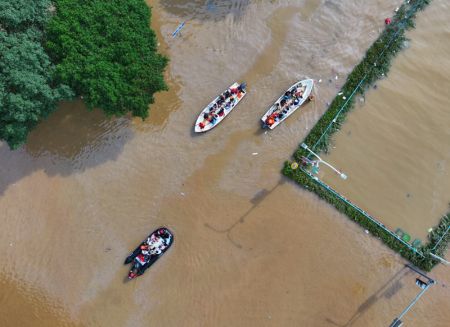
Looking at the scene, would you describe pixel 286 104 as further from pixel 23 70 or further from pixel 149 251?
pixel 23 70

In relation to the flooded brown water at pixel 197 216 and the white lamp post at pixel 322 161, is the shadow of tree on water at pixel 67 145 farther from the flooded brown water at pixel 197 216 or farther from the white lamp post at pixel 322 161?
the white lamp post at pixel 322 161

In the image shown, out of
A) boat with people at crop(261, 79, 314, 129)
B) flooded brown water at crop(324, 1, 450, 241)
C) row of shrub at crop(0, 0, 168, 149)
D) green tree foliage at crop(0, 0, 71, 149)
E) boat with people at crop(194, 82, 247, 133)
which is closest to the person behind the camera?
green tree foliage at crop(0, 0, 71, 149)

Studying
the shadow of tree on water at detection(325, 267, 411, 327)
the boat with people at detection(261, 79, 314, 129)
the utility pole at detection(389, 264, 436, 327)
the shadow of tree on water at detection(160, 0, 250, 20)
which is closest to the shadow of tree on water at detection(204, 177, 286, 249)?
the boat with people at detection(261, 79, 314, 129)

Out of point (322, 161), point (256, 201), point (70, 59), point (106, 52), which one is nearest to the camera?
point (70, 59)

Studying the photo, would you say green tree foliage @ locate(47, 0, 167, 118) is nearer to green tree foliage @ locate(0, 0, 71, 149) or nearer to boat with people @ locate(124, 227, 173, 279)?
green tree foliage @ locate(0, 0, 71, 149)

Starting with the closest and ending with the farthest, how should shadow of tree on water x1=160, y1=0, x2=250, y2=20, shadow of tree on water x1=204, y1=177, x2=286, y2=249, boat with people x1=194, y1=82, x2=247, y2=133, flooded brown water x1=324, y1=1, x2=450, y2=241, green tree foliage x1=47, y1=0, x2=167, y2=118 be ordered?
1. green tree foliage x1=47, y1=0, x2=167, y2=118
2. boat with people x1=194, y1=82, x2=247, y2=133
3. shadow of tree on water x1=204, y1=177, x2=286, y2=249
4. flooded brown water x1=324, y1=1, x2=450, y2=241
5. shadow of tree on water x1=160, y1=0, x2=250, y2=20

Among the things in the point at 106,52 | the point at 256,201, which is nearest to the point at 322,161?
the point at 256,201

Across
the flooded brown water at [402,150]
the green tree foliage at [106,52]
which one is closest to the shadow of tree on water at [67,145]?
the green tree foliage at [106,52]
